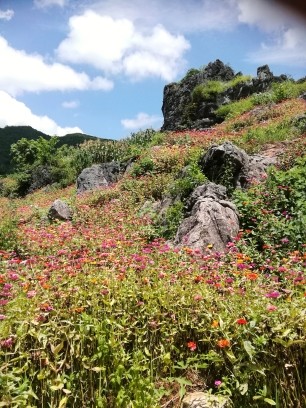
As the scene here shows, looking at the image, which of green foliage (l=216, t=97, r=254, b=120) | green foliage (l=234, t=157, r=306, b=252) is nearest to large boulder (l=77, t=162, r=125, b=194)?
green foliage (l=216, t=97, r=254, b=120)

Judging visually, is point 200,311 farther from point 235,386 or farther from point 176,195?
point 176,195

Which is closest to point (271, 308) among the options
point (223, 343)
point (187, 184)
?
point (223, 343)

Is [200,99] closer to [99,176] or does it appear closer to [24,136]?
[99,176]

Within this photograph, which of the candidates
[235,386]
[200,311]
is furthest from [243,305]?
[235,386]

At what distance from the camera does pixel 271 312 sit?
318 centimetres

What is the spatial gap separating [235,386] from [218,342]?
1.25 ft

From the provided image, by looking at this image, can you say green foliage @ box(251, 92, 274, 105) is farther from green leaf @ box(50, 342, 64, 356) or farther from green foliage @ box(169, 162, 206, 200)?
green leaf @ box(50, 342, 64, 356)

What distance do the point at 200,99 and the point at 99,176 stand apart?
48.1ft

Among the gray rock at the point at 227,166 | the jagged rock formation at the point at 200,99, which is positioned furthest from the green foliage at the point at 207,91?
the gray rock at the point at 227,166

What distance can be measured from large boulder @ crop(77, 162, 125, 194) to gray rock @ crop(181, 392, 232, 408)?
14988 millimetres

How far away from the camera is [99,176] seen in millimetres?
19219

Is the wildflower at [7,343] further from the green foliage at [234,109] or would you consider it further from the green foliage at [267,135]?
the green foliage at [234,109]

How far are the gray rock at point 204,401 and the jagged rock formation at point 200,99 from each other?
2536cm

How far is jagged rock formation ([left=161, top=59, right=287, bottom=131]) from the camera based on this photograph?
30047 millimetres
